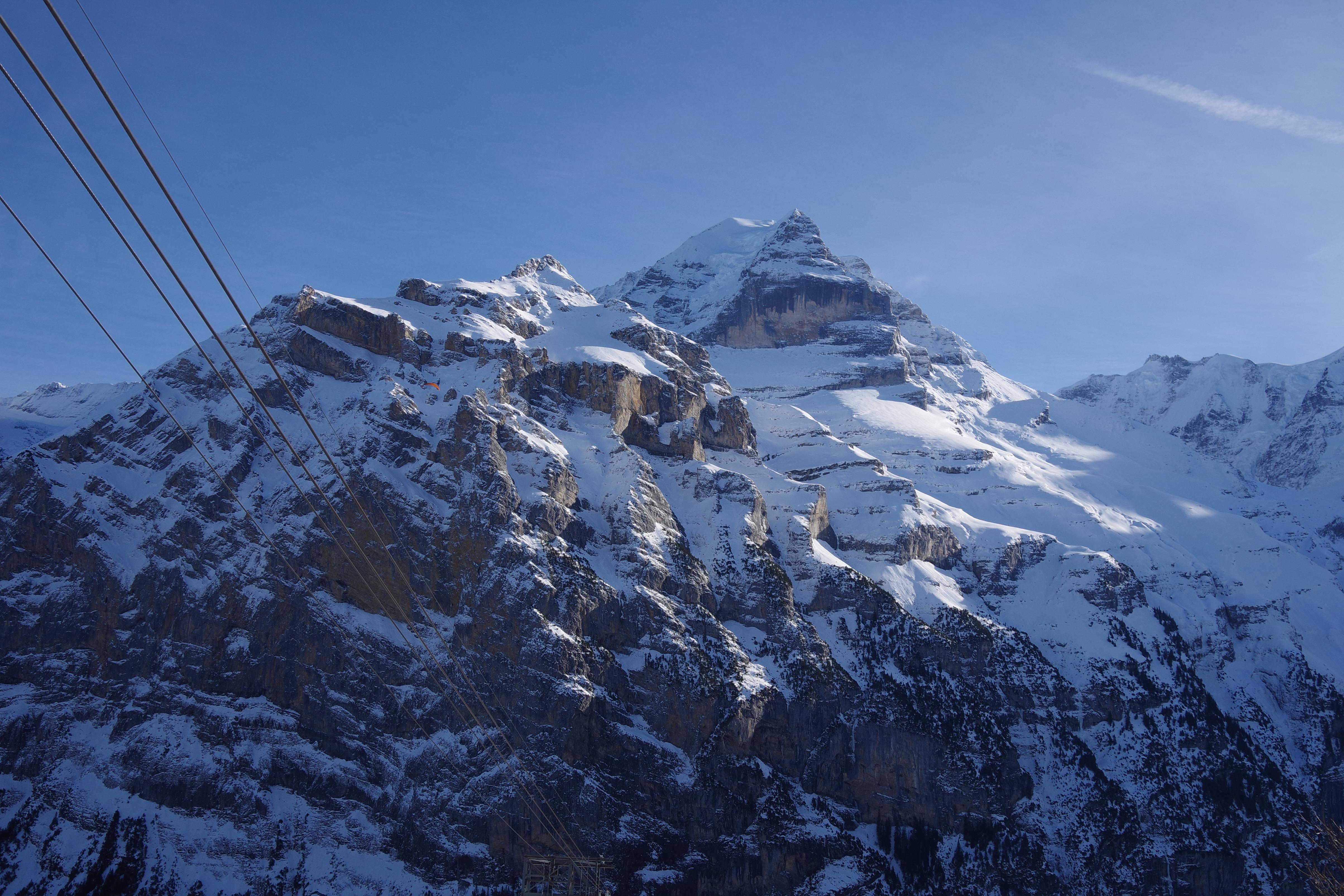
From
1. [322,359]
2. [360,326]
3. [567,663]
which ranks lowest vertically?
[567,663]

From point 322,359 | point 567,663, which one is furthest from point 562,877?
point 322,359

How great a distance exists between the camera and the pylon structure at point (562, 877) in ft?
154

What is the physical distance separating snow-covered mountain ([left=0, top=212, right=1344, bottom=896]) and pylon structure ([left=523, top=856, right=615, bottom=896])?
99.5 feet

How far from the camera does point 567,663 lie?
98.6 meters

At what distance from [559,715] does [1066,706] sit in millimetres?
66966

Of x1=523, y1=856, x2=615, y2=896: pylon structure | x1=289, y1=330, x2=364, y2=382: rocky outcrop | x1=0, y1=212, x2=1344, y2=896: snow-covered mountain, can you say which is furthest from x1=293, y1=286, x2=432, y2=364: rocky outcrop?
x1=523, y1=856, x2=615, y2=896: pylon structure

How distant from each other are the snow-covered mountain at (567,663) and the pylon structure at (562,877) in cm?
3032

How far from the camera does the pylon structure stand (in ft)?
154

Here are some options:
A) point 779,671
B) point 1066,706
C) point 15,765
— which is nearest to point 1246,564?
point 1066,706

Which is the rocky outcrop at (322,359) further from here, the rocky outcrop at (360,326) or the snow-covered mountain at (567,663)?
the rocky outcrop at (360,326)

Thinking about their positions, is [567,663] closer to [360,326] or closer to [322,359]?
[322,359]

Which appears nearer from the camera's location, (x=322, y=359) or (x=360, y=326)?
(x=322, y=359)

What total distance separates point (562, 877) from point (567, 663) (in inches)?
1829

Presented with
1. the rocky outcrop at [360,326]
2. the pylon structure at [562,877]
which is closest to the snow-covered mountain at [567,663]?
the rocky outcrop at [360,326]
